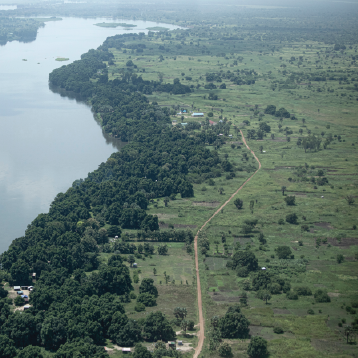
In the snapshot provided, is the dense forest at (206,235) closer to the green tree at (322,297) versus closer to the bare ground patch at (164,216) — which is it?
the green tree at (322,297)

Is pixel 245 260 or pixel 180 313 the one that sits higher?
pixel 245 260

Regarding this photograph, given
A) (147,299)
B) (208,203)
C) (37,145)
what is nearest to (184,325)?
(147,299)

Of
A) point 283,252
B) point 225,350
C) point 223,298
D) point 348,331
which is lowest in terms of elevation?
point 223,298

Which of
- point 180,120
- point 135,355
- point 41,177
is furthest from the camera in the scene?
point 180,120

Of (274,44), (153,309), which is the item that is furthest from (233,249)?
(274,44)

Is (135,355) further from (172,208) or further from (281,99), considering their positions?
(281,99)

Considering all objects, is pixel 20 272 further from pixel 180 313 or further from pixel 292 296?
pixel 292 296

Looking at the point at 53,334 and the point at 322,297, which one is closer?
the point at 53,334
